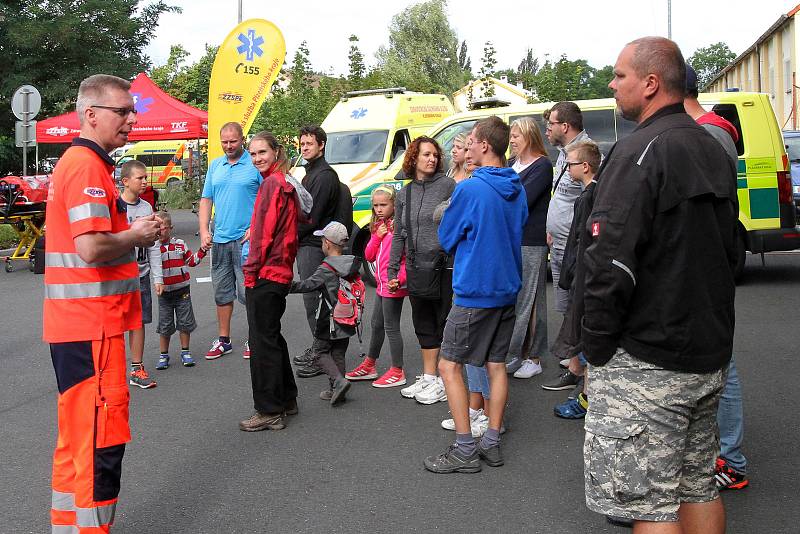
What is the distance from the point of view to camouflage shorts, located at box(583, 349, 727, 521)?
117 inches

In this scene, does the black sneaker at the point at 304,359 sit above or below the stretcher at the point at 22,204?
below

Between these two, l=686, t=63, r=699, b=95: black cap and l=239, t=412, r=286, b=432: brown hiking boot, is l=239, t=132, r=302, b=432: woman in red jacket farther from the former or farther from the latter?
l=686, t=63, r=699, b=95: black cap

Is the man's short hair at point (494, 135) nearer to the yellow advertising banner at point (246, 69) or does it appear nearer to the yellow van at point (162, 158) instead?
the yellow advertising banner at point (246, 69)

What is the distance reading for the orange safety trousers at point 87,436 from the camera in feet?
11.5

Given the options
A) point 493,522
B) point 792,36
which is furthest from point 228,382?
point 792,36

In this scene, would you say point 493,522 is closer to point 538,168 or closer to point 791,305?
point 538,168

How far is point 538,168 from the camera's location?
682cm

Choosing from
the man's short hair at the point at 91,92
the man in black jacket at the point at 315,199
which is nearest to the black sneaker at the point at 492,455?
the man in black jacket at the point at 315,199

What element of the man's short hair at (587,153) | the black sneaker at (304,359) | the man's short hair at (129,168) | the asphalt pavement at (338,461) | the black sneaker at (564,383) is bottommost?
the asphalt pavement at (338,461)

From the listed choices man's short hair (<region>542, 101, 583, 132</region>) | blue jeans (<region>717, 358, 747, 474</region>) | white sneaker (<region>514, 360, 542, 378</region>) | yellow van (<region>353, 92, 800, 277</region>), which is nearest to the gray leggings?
white sneaker (<region>514, 360, 542, 378</region>)

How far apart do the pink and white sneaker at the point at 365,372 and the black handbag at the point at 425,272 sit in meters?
1.08

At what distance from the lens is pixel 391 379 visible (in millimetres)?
7004

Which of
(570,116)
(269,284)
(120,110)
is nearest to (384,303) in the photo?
(269,284)

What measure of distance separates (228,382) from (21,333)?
138 inches
